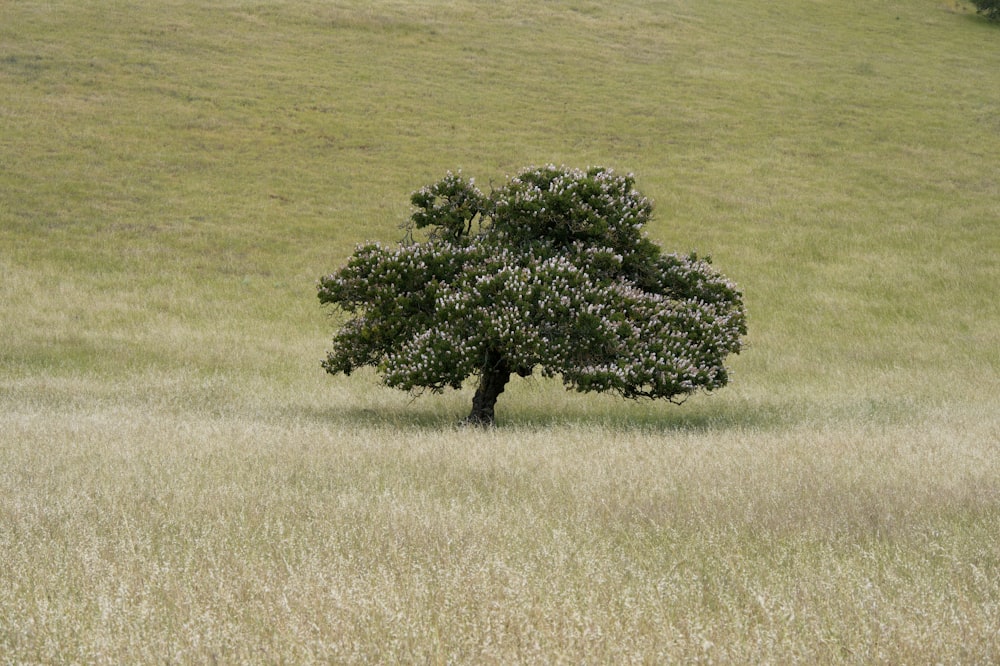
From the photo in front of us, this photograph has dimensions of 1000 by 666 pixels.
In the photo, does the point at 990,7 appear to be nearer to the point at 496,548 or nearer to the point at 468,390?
the point at 468,390

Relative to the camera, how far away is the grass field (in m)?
5.88

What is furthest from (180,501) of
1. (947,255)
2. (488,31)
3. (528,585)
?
(488,31)

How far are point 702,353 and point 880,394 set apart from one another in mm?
6684

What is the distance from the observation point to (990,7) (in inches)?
2862

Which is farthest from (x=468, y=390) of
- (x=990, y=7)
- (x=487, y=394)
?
(x=990, y=7)

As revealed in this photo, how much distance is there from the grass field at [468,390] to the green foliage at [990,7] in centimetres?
183

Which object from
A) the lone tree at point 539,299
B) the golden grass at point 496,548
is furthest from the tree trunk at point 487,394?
the golden grass at point 496,548

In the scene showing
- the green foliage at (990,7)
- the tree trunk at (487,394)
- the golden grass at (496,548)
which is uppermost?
Result: the green foliage at (990,7)

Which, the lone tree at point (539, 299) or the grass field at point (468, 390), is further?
the lone tree at point (539, 299)

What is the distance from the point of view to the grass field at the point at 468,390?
588cm

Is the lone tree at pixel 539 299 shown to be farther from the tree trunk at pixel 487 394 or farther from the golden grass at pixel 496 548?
the golden grass at pixel 496 548

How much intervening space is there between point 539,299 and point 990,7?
71687mm

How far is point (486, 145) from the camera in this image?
44.8 meters

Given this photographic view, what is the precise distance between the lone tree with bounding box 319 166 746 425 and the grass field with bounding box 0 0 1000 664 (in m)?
1.05
